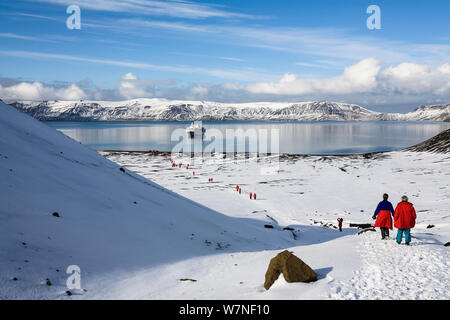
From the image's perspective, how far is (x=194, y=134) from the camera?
164 metres

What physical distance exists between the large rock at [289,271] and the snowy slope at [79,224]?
3.62 meters

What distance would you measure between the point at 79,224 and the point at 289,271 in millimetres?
7092

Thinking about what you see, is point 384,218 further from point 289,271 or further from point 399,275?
point 289,271

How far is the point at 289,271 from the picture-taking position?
750 centimetres

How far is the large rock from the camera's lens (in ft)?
24.6

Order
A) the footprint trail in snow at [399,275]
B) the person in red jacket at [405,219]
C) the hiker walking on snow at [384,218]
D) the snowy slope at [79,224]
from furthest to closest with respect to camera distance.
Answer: the hiker walking on snow at [384,218] → the person in red jacket at [405,219] → the snowy slope at [79,224] → the footprint trail in snow at [399,275]

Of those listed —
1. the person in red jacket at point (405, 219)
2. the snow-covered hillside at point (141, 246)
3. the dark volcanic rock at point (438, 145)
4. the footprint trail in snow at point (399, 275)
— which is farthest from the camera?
the dark volcanic rock at point (438, 145)

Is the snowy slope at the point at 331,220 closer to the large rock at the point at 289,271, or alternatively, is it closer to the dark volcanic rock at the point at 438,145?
the large rock at the point at 289,271

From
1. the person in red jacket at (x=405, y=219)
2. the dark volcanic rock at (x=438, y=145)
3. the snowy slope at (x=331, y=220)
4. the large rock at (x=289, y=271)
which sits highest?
the dark volcanic rock at (x=438, y=145)

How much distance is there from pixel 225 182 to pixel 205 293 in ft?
120

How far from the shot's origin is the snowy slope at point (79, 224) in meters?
7.91

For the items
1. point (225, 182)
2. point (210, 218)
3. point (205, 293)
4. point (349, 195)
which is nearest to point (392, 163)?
point (349, 195)

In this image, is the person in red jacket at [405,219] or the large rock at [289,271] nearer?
the large rock at [289,271]

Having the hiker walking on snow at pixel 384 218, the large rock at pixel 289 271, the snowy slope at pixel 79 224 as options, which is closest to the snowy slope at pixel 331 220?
the large rock at pixel 289 271
